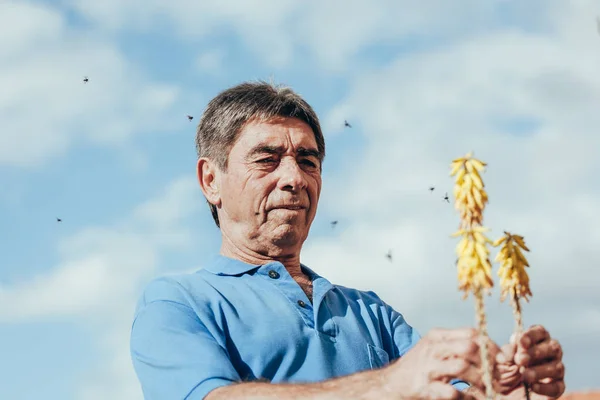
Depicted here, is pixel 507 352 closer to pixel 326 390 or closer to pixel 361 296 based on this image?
pixel 326 390

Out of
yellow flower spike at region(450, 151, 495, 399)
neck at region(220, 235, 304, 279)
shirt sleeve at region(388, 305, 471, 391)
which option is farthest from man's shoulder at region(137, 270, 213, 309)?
yellow flower spike at region(450, 151, 495, 399)

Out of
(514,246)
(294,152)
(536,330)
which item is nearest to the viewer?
(514,246)

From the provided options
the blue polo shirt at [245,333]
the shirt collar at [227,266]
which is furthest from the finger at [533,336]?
Result: the shirt collar at [227,266]

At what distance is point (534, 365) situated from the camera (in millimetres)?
3916

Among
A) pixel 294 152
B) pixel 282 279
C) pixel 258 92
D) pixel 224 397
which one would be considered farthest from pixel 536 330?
pixel 258 92

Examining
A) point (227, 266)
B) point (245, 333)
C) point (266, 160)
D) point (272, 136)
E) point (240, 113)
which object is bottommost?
point (245, 333)

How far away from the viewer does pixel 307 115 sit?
606 cm

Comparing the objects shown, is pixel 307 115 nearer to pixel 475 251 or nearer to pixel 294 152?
pixel 294 152

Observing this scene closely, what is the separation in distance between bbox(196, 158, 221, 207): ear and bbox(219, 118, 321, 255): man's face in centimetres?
17

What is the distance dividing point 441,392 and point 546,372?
79 centimetres

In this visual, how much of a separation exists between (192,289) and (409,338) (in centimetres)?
166

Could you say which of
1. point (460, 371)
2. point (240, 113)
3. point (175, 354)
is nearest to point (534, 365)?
point (460, 371)

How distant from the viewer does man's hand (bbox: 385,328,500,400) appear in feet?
11.2

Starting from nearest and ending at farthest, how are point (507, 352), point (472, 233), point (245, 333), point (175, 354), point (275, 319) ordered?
point (472, 233)
point (507, 352)
point (175, 354)
point (245, 333)
point (275, 319)
